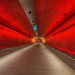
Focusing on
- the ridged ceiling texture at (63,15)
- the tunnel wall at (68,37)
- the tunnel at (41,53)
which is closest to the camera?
the tunnel at (41,53)

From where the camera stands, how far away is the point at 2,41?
13.9 meters

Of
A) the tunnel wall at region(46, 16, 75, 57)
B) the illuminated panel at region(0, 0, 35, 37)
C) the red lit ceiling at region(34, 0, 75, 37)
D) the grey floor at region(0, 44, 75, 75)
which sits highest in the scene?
the illuminated panel at region(0, 0, 35, 37)

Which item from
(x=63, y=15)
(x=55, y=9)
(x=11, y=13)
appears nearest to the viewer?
(x=55, y=9)

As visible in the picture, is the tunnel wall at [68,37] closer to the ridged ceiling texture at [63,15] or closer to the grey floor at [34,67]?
the ridged ceiling texture at [63,15]

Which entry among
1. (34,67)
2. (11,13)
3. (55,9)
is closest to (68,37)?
(55,9)

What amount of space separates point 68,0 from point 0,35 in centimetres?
872

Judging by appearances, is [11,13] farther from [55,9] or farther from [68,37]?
[68,37]

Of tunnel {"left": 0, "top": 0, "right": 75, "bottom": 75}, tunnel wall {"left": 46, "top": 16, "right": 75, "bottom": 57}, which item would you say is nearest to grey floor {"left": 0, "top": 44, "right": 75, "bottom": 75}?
tunnel {"left": 0, "top": 0, "right": 75, "bottom": 75}

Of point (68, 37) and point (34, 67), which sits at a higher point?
point (68, 37)

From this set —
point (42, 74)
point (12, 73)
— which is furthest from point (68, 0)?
point (12, 73)

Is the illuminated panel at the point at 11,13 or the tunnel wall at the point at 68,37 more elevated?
the illuminated panel at the point at 11,13

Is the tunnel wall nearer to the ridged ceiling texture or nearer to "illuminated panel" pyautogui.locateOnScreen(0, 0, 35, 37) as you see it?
the ridged ceiling texture

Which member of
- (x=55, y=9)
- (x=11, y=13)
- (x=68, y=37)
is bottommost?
(x=68, y=37)

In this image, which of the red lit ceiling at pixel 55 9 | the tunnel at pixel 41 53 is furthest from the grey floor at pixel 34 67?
the red lit ceiling at pixel 55 9
